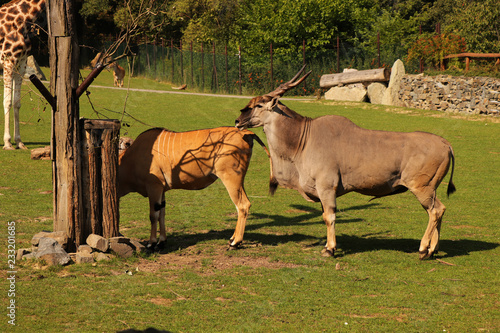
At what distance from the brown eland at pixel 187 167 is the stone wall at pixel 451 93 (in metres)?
19.3

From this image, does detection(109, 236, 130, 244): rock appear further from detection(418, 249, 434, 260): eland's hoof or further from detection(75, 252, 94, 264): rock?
detection(418, 249, 434, 260): eland's hoof

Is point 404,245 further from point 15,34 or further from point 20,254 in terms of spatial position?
point 15,34

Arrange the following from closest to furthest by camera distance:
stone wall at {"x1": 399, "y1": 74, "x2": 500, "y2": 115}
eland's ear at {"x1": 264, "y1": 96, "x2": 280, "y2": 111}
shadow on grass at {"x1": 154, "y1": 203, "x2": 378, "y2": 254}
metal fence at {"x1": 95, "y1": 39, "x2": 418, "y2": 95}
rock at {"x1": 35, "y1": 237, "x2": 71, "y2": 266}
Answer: rock at {"x1": 35, "y1": 237, "x2": 71, "y2": 266} < eland's ear at {"x1": 264, "y1": 96, "x2": 280, "y2": 111} < shadow on grass at {"x1": 154, "y1": 203, "x2": 378, "y2": 254} < stone wall at {"x1": 399, "y1": 74, "x2": 500, "y2": 115} < metal fence at {"x1": 95, "y1": 39, "x2": 418, "y2": 95}

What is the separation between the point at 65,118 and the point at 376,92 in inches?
938

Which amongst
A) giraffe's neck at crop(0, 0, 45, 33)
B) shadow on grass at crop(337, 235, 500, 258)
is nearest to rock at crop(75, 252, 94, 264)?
shadow on grass at crop(337, 235, 500, 258)

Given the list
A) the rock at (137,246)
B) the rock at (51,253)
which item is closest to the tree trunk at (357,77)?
the rock at (137,246)

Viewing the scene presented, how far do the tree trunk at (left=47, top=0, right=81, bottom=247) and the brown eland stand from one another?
37.5 inches

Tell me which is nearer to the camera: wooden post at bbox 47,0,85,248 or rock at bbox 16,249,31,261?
rock at bbox 16,249,31,261

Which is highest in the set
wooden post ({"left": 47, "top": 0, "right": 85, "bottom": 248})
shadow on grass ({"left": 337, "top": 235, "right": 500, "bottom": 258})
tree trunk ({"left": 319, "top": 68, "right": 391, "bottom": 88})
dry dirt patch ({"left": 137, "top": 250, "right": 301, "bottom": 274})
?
tree trunk ({"left": 319, "top": 68, "right": 391, "bottom": 88})

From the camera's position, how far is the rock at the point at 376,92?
30.4m

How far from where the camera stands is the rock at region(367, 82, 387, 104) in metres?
30.4

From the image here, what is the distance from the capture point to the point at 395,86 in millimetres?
29875

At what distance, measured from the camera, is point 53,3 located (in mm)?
8570

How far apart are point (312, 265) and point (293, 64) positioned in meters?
30.3
